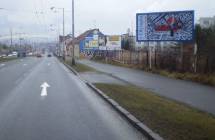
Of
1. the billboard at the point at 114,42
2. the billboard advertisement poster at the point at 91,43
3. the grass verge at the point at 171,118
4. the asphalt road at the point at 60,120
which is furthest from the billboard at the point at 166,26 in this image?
the billboard advertisement poster at the point at 91,43

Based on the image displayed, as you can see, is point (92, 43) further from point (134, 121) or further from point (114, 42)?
point (134, 121)

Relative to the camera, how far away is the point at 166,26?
3631cm

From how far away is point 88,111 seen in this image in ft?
42.5

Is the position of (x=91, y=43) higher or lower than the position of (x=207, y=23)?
lower

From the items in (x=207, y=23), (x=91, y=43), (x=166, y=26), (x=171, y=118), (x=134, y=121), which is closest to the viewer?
(x=134, y=121)

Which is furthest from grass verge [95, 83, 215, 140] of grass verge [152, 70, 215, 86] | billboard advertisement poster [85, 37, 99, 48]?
billboard advertisement poster [85, 37, 99, 48]

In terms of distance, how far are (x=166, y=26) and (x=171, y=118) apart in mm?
26216

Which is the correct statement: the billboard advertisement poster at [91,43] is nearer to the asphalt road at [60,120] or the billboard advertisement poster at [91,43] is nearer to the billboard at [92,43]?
the billboard at [92,43]

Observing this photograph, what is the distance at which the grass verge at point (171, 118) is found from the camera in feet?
28.8

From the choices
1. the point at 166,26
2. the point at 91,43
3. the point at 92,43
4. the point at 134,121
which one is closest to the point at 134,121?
the point at 134,121

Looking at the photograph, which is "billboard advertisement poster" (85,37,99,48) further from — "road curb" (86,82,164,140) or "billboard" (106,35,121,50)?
"road curb" (86,82,164,140)

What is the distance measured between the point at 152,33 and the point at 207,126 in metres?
28.2

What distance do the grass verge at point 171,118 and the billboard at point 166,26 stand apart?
20270 millimetres

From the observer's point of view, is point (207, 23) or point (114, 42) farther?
point (114, 42)
